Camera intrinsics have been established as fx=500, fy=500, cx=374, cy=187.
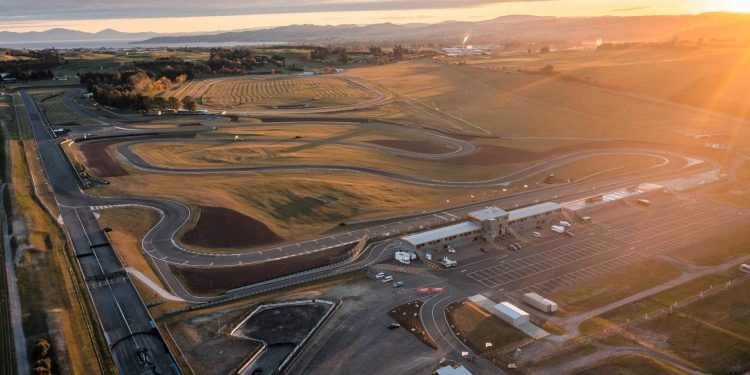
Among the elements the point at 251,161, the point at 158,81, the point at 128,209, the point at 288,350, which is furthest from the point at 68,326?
the point at 158,81

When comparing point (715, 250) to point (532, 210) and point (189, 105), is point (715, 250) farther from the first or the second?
point (189, 105)

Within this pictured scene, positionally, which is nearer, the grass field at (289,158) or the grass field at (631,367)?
the grass field at (631,367)

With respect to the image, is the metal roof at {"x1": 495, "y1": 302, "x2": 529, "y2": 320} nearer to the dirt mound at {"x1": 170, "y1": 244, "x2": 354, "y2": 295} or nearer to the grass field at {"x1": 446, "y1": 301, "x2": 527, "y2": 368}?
the grass field at {"x1": 446, "y1": 301, "x2": 527, "y2": 368}

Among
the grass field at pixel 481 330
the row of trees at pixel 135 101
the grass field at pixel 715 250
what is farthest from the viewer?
the row of trees at pixel 135 101

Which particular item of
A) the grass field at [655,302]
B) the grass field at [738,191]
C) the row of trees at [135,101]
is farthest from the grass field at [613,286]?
the row of trees at [135,101]

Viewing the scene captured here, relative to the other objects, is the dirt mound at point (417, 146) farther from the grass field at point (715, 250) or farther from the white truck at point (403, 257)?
the grass field at point (715, 250)

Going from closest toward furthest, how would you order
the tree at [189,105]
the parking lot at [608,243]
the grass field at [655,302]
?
the grass field at [655,302]
the parking lot at [608,243]
the tree at [189,105]

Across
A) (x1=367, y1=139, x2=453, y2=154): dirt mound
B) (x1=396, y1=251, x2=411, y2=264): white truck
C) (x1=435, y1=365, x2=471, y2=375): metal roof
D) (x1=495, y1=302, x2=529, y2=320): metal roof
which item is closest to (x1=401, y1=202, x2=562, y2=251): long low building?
(x1=396, y1=251, x2=411, y2=264): white truck
